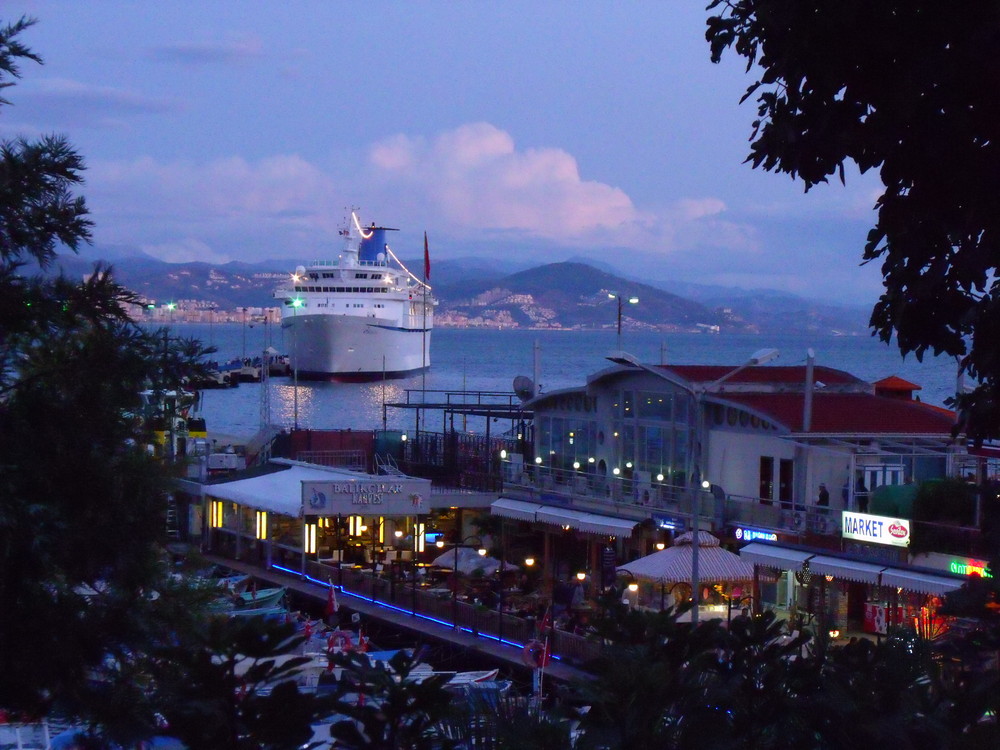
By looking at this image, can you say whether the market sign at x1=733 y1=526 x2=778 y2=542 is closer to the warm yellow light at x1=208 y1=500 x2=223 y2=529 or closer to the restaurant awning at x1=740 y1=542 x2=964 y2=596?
the restaurant awning at x1=740 y1=542 x2=964 y2=596

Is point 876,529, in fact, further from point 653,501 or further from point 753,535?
point 653,501

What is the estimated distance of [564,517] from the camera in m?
24.1

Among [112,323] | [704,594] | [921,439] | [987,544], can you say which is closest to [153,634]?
[112,323]

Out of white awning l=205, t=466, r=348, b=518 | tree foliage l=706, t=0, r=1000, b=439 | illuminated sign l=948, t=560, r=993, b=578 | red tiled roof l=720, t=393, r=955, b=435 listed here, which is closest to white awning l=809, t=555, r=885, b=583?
illuminated sign l=948, t=560, r=993, b=578

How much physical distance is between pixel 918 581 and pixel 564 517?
8.83 meters

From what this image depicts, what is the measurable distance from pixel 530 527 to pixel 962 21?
22.2 metres

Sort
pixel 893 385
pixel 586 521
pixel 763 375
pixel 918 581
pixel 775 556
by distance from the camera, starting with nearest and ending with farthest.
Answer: pixel 918 581 → pixel 775 556 → pixel 586 521 → pixel 763 375 → pixel 893 385

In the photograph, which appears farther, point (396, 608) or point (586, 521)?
point (586, 521)

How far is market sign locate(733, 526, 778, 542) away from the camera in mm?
19783

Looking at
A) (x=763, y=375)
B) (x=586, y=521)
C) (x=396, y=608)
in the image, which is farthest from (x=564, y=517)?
(x=763, y=375)

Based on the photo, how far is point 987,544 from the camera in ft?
15.1

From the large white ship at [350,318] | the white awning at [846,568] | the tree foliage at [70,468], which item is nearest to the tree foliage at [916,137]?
the tree foliage at [70,468]

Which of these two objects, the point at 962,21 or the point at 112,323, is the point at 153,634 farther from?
the point at 962,21

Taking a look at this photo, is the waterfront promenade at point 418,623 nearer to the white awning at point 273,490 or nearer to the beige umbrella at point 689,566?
the white awning at point 273,490
